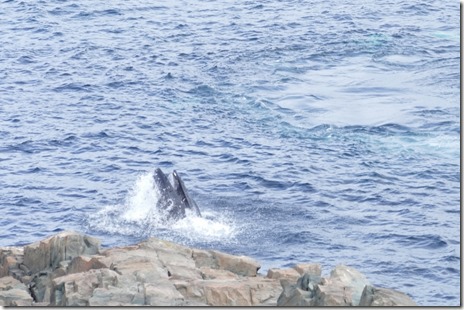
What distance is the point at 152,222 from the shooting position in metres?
55.5

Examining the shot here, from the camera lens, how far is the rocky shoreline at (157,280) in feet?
125

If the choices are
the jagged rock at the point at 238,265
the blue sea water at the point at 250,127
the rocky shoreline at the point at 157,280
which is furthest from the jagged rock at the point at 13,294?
the blue sea water at the point at 250,127

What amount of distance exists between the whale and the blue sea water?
62cm

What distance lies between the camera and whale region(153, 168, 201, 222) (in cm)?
5553

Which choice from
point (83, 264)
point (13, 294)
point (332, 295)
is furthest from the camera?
point (83, 264)

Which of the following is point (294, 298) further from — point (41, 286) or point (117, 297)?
point (41, 286)

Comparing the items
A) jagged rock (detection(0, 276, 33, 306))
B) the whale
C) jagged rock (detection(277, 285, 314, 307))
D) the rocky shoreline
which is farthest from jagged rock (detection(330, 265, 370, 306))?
the whale

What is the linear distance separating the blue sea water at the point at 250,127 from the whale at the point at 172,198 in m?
0.62

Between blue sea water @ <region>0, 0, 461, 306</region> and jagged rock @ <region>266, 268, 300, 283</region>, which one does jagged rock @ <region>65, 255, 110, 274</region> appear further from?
blue sea water @ <region>0, 0, 461, 306</region>

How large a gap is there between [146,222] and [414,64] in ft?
97.6

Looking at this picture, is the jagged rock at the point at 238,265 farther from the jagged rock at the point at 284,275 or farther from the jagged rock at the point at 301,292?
the jagged rock at the point at 301,292

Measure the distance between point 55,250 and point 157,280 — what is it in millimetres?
5598

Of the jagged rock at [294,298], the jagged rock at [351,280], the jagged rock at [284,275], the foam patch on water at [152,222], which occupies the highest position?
the jagged rock at [294,298]

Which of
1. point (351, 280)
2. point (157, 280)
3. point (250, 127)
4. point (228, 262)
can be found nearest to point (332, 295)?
point (351, 280)
